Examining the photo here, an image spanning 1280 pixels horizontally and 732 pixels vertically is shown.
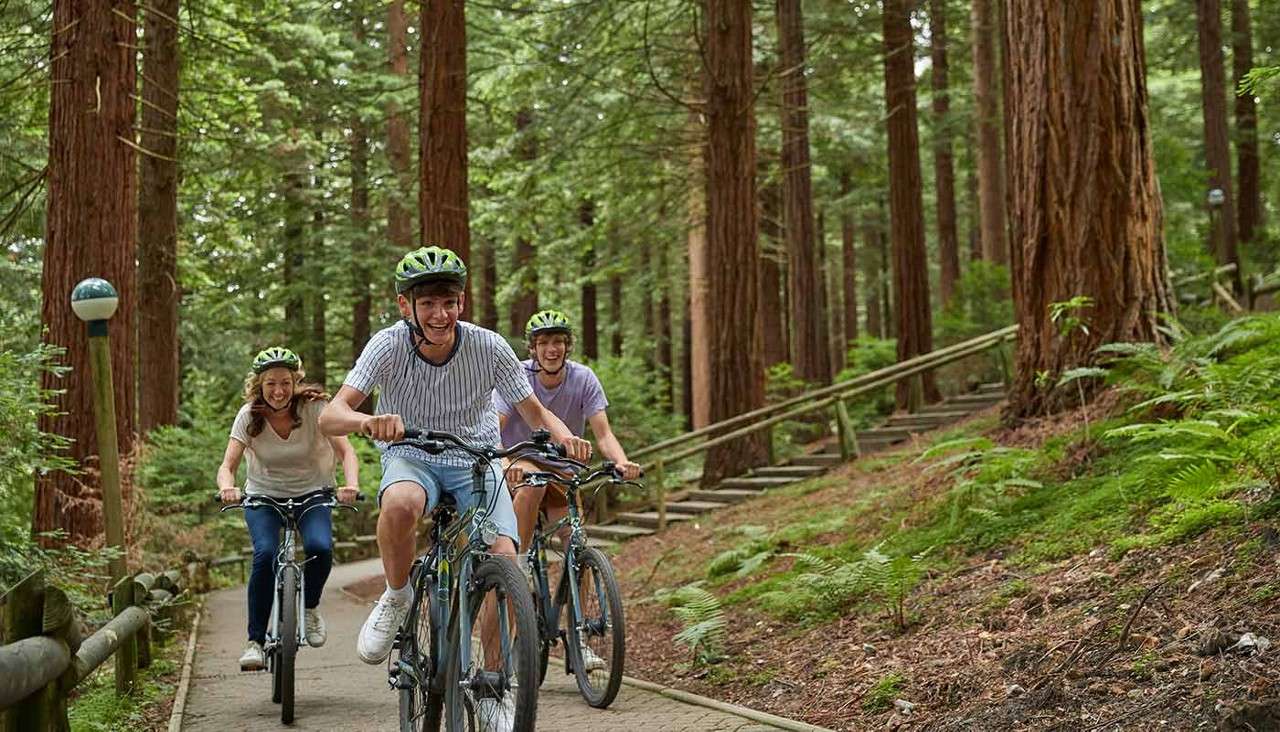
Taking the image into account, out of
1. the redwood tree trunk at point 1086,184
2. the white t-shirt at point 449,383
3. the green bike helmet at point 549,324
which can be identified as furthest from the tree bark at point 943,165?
the white t-shirt at point 449,383

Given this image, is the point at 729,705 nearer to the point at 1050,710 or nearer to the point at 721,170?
the point at 1050,710

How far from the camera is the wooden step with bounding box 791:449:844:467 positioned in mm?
17672

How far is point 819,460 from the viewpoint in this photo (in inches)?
707

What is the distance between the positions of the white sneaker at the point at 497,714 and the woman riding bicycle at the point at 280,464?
2870mm

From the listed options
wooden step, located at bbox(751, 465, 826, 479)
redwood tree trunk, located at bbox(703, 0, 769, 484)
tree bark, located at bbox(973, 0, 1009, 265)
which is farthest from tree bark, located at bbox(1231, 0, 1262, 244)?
wooden step, located at bbox(751, 465, 826, 479)

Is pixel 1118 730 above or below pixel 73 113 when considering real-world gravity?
below

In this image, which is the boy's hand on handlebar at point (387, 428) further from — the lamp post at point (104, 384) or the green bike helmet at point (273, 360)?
the lamp post at point (104, 384)

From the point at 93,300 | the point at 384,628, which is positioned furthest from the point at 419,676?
the point at 93,300

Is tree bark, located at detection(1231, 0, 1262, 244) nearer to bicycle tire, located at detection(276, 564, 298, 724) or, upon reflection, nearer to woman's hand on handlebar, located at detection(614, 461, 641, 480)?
woman's hand on handlebar, located at detection(614, 461, 641, 480)

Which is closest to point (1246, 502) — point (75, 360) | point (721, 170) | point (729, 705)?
point (729, 705)

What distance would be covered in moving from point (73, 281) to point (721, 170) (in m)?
→ 9.55

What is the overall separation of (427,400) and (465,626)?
1.26m

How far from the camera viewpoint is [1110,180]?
9.57m

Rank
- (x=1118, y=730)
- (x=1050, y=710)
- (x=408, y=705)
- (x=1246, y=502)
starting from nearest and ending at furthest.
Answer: (x=1118, y=730)
(x=1050, y=710)
(x=408, y=705)
(x=1246, y=502)
